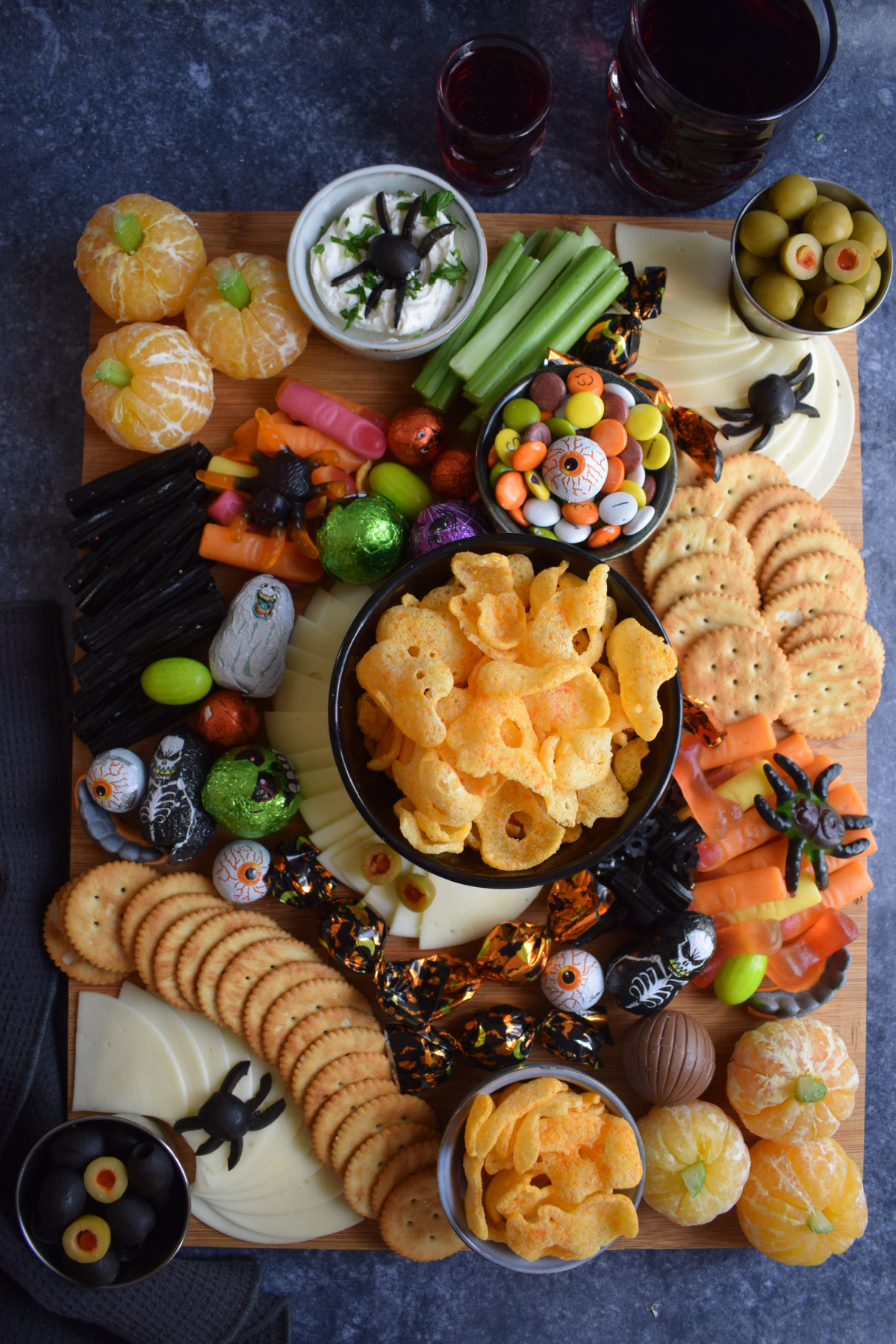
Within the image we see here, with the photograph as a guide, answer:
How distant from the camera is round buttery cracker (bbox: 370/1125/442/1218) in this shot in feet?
5.39

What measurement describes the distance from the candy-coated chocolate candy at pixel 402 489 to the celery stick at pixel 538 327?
20cm

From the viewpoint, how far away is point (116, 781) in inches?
65.2

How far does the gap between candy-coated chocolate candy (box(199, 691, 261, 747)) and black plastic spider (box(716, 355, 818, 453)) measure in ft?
3.55

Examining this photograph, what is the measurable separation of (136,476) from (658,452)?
98 cm

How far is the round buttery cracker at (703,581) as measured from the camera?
5.77ft

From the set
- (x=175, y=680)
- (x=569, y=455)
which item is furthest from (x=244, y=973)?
(x=569, y=455)

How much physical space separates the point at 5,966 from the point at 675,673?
4.65 feet

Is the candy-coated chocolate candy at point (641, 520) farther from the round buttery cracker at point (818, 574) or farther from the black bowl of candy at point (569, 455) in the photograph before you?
the round buttery cracker at point (818, 574)

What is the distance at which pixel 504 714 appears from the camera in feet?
4.45

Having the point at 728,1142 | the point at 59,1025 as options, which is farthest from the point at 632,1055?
the point at 59,1025

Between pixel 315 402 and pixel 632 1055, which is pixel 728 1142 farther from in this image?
pixel 315 402

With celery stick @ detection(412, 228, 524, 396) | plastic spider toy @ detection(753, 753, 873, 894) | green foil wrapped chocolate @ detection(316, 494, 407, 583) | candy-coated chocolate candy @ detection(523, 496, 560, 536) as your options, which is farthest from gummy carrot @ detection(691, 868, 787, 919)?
celery stick @ detection(412, 228, 524, 396)

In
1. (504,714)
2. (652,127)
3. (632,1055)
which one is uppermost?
(652,127)

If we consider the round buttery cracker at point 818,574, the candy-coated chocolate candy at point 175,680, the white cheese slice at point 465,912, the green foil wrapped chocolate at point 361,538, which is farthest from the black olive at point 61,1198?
the round buttery cracker at point 818,574
